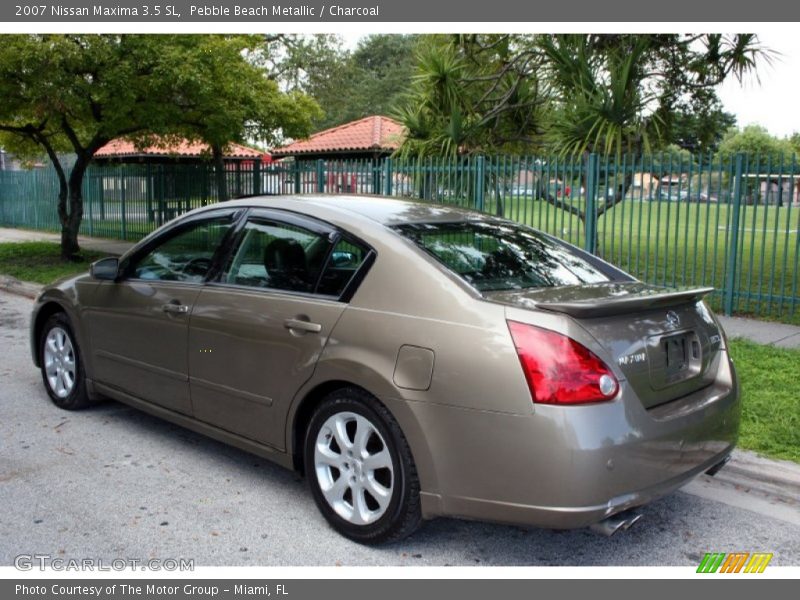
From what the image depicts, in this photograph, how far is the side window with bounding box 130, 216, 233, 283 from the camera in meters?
4.70

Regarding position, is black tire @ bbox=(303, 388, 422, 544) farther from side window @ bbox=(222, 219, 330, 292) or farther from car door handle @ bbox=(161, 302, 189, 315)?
car door handle @ bbox=(161, 302, 189, 315)

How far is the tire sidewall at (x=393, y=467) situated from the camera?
3.47 m

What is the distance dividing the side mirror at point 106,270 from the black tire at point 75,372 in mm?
575

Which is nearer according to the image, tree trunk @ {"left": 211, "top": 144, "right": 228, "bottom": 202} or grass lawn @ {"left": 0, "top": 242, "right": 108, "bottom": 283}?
grass lawn @ {"left": 0, "top": 242, "right": 108, "bottom": 283}

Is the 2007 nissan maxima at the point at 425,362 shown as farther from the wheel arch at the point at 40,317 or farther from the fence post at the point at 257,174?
the fence post at the point at 257,174

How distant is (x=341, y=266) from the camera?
4.00 metres

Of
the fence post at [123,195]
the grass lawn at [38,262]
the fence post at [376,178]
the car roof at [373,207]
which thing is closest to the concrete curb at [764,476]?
the car roof at [373,207]

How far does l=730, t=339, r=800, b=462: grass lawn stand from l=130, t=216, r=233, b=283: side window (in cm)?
338

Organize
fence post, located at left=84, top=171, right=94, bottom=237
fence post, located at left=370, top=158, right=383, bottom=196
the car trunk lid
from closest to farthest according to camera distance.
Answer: the car trunk lid
fence post, located at left=370, top=158, right=383, bottom=196
fence post, located at left=84, top=171, right=94, bottom=237

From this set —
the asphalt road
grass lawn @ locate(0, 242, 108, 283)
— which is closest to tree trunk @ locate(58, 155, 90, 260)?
grass lawn @ locate(0, 242, 108, 283)

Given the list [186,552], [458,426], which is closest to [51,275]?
[186,552]

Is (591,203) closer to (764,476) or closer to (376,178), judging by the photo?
(376,178)

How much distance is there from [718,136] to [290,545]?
1361 centimetres

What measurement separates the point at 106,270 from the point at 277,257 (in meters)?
1.56
